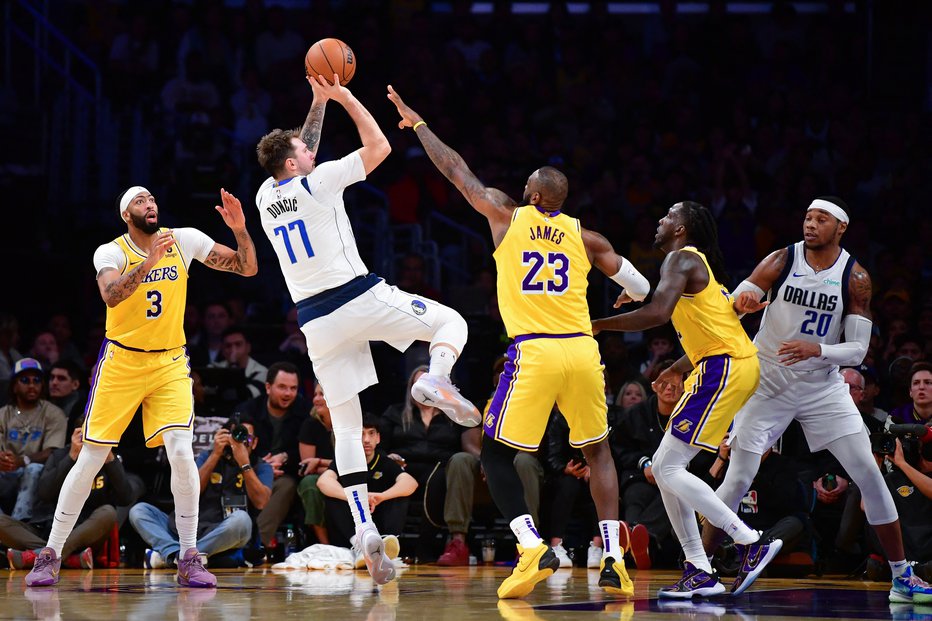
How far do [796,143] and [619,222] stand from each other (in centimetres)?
277

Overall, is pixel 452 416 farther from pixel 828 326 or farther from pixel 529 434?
pixel 828 326

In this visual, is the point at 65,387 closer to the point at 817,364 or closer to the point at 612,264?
the point at 612,264

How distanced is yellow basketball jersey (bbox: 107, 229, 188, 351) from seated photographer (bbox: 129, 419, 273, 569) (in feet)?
7.47

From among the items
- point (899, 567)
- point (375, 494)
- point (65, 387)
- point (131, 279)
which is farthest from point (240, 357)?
point (899, 567)

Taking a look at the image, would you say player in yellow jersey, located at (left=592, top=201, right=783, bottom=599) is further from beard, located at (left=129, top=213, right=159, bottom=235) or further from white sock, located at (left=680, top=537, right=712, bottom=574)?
beard, located at (left=129, top=213, right=159, bottom=235)

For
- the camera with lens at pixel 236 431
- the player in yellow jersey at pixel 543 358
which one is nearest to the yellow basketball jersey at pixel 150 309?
the player in yellow jersey at pixel 543 358

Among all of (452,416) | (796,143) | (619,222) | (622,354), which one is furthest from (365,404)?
(796,143)

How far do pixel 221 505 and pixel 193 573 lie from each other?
8.13 ft

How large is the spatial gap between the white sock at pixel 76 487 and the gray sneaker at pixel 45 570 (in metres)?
0.06

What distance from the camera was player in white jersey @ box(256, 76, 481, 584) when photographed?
22.6 ft

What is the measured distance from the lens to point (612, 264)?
6.83 meters

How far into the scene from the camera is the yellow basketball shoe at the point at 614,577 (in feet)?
21.7

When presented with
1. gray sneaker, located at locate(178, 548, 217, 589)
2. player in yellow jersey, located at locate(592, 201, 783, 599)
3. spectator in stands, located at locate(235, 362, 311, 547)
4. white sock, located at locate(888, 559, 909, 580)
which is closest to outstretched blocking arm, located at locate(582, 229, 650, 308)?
player in yellow jersey, located at locate(592, 201, 783, 599)

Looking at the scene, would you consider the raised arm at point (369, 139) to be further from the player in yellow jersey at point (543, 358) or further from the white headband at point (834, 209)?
the white headband at point (834, 209)
